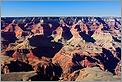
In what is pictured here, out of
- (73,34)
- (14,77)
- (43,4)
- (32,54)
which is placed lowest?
(14,77)

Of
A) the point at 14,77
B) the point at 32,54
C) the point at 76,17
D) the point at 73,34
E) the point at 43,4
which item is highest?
the point at 43,4

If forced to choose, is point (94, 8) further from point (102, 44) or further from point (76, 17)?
point (102, 44)

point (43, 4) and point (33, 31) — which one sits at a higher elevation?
point (43, 4)

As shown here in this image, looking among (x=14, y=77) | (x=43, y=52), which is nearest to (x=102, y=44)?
(x=43, y=52)

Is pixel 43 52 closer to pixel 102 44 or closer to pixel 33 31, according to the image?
pixel 33 31

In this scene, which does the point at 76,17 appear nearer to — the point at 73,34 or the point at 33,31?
the point at 73,34

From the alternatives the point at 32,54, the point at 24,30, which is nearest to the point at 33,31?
the point at 24,30

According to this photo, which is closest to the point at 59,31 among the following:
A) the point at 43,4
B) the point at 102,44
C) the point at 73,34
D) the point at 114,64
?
the point at 73,34

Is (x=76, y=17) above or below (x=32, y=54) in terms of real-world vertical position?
above
